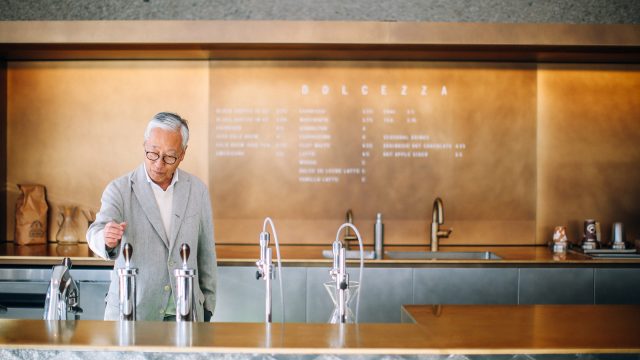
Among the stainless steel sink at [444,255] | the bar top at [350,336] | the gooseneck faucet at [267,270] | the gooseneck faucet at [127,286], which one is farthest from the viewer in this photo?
the stainless steel sink at [444,255]

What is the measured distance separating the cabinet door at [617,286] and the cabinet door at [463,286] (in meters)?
0.46

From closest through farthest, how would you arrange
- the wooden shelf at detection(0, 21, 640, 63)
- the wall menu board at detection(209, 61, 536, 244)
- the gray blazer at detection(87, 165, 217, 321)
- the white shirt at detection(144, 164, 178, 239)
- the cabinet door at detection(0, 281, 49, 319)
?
the gray blazer at detection(87, 165, 217, 321), the white shirt at detection(144, 164, 178, 239), the cabinet door at detection(0, 281, 49, 319), the wooden shelf at detection(0, 21, 640, 63), the wall menu board at detection(209, 61, 536, 244)

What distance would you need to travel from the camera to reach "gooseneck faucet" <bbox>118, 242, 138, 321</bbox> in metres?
1.61

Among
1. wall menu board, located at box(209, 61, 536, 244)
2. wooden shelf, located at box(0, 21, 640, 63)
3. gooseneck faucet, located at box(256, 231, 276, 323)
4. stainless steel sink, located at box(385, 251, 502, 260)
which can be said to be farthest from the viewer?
wall menu board, located at box(209, 61, 536, 244)

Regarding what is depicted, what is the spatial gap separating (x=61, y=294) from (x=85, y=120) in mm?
2419

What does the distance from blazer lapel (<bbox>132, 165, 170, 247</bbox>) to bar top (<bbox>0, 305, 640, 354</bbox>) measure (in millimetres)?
583

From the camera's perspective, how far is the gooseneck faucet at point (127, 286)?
1.61 meters

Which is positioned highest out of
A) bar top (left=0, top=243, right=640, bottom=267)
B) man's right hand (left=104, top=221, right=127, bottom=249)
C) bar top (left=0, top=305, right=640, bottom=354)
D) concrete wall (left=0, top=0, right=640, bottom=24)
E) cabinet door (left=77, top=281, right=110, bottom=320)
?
concrete wall (left=0, top=0, right=640, bottom=24)

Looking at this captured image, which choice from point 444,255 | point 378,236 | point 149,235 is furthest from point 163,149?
point 444,255

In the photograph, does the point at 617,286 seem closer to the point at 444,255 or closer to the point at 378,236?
the point at 444,255

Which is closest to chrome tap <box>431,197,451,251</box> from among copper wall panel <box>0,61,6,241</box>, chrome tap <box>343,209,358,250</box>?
chrome tap <box>343,209,358,250</box>

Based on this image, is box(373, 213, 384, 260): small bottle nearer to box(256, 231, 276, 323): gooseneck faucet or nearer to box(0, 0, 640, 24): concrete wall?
box(0, 0, 640, 24): concrete wall

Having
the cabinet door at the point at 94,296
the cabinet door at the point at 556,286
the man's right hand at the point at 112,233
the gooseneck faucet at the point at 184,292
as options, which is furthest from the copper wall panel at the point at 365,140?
the gooseneck faucet at the point at 184,292

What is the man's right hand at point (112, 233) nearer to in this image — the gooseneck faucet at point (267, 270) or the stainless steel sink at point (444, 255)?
the gooseneck faucet at point (267, 270)
